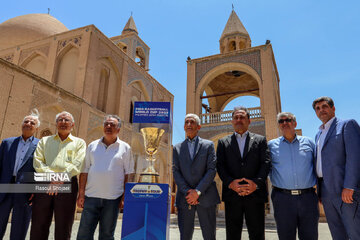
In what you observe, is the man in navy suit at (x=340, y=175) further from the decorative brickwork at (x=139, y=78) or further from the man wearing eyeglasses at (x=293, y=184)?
the decorative brickwork at (x=139, y=78)

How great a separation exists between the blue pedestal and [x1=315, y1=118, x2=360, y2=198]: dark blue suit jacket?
168 centimetres

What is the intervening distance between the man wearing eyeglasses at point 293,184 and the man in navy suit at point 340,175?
0.13 m

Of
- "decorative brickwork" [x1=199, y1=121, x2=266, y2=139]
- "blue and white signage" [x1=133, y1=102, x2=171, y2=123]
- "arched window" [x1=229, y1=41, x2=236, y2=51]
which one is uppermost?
"arched window" [x1=229, y1=41, x2=236, y2=51]

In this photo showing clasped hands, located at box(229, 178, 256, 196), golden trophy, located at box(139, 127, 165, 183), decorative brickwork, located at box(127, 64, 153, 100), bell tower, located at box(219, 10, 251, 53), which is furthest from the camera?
bell tower, located at box(219, 10, 251, 53)

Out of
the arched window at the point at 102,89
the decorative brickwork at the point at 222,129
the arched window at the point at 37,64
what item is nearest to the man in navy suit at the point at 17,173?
the arched window at the point at 102,89

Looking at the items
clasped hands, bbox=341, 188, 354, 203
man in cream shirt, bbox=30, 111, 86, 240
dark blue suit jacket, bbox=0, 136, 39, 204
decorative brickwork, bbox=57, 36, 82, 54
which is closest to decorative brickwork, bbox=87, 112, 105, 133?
decorative brickwork, bbox=57, 36, 82, 54

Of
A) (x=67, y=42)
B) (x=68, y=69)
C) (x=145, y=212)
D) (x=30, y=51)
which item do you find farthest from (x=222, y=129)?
(x=30, y=51)

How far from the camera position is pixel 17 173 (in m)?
3.12

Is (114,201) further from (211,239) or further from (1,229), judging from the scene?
(1,229)

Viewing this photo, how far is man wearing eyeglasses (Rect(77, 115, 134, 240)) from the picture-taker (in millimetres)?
2836

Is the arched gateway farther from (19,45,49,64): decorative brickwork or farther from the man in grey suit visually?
the man in grey suit

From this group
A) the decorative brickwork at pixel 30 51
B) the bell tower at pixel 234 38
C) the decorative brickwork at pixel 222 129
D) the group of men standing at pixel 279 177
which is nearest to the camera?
the group of men standing at pixel 279 177

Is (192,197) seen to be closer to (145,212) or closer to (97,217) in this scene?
(145,212)

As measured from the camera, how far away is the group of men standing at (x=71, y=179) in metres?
2.76
